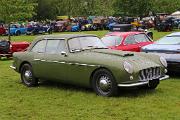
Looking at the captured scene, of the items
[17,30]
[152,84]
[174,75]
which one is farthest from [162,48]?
[17,30]

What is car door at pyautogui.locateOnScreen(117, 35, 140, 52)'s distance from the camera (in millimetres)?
14462

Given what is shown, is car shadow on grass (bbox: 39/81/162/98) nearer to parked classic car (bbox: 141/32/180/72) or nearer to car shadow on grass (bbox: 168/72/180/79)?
parked classic car (bbox: 141/32/180/72)

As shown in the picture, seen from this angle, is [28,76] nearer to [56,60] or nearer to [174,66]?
[56,60]

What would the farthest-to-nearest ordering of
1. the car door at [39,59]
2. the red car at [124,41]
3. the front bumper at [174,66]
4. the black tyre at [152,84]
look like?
the red car at [124,41] → the front bumper at [174,66] → the car door at [39,59] → the black tyre at [152,84]

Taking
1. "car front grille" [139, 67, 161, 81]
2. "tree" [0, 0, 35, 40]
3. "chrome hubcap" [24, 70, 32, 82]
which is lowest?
"chrome hubcap" [24, 70, 32, 82]

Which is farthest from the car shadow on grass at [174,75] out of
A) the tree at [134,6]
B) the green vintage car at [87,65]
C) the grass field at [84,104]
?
the tree at [134,6]

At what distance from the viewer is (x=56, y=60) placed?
10.2 metres

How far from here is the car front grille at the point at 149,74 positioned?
356 inches

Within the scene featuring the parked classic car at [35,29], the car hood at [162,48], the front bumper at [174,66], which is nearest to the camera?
the front bumper at [174,66]

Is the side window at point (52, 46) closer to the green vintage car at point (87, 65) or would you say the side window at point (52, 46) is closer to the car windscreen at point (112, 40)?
the green vintage car at point (87, 65)

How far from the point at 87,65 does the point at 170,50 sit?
3097 millimetres

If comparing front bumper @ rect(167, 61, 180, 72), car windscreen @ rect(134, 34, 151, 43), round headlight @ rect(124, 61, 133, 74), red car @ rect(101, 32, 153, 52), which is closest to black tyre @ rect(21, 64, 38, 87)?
round headlight @ rect(124, 61, 133, 74)

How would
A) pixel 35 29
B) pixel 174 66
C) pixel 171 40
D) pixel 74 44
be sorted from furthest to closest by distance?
1. pixel 35 29
2. pixel 171 40
3. pixel 174 66
4. pixel 74 44

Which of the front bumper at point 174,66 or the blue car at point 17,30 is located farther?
the blue car at point 17,30
